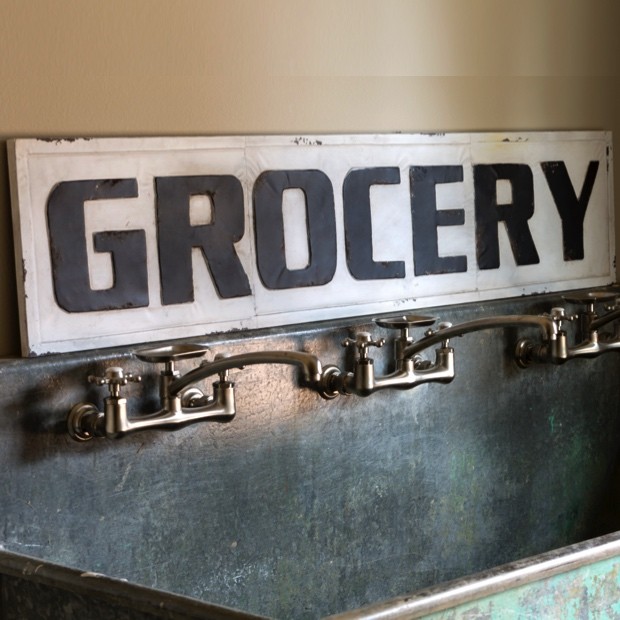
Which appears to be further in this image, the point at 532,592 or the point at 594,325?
the point at 594,325

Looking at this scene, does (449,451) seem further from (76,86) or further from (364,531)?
(76,86)

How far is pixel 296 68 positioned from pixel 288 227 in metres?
0.29

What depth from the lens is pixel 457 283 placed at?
230 cm

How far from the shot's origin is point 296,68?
2.06 m

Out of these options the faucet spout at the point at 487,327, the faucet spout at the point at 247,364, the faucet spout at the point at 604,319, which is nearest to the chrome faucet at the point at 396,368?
the faucet spout at the point at 487,327

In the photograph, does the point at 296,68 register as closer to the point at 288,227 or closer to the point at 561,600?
the point at 288,227

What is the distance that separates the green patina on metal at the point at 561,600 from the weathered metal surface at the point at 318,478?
708 millimetres

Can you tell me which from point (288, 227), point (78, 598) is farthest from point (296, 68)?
point (78, 598)

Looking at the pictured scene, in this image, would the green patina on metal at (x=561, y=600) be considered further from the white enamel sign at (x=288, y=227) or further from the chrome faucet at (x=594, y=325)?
the chrome faucet at (x=594, y=325)

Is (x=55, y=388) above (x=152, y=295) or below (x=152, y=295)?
below

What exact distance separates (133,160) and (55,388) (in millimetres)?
390

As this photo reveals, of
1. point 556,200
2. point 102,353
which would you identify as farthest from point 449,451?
point 102,353

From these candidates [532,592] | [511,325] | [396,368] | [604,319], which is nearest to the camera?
[532,592]

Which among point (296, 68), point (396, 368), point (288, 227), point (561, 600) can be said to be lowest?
point (561, 600)
